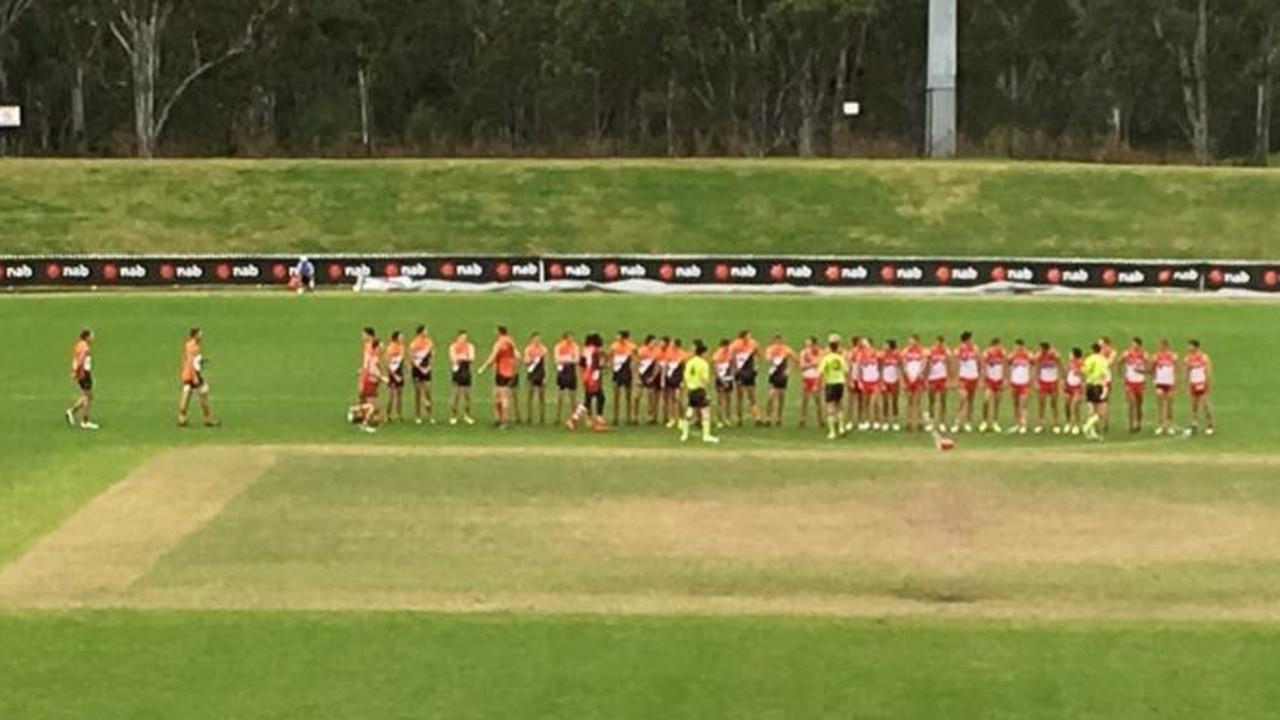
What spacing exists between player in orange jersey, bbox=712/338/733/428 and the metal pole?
4522 centimetres

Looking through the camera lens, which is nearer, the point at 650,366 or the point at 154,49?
the point at 650,366

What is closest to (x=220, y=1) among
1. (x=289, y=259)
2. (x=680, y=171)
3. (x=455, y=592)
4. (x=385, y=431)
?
(x=680, y=171)

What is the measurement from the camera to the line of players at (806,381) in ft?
114

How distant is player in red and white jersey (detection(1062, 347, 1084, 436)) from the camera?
34.2m

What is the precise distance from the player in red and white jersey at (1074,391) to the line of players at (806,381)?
3 centimetres

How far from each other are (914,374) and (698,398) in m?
4.13

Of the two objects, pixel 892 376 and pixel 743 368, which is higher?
pixel 743 368

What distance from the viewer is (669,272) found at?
193 ft

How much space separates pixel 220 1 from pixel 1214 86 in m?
48.8

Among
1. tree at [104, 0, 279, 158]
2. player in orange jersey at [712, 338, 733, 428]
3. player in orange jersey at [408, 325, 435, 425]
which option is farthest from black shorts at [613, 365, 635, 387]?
tree at [104, 0, 279, 158]

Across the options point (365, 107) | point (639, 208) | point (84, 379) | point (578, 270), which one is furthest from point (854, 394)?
point (365, 107)

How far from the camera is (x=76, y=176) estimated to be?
72438mm

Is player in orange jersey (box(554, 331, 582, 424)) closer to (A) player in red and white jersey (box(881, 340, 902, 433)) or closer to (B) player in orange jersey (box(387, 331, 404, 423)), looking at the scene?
(B) player in orange jersey (box(387, 331, 404, 423))

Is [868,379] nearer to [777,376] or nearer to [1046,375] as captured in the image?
[777,376]
